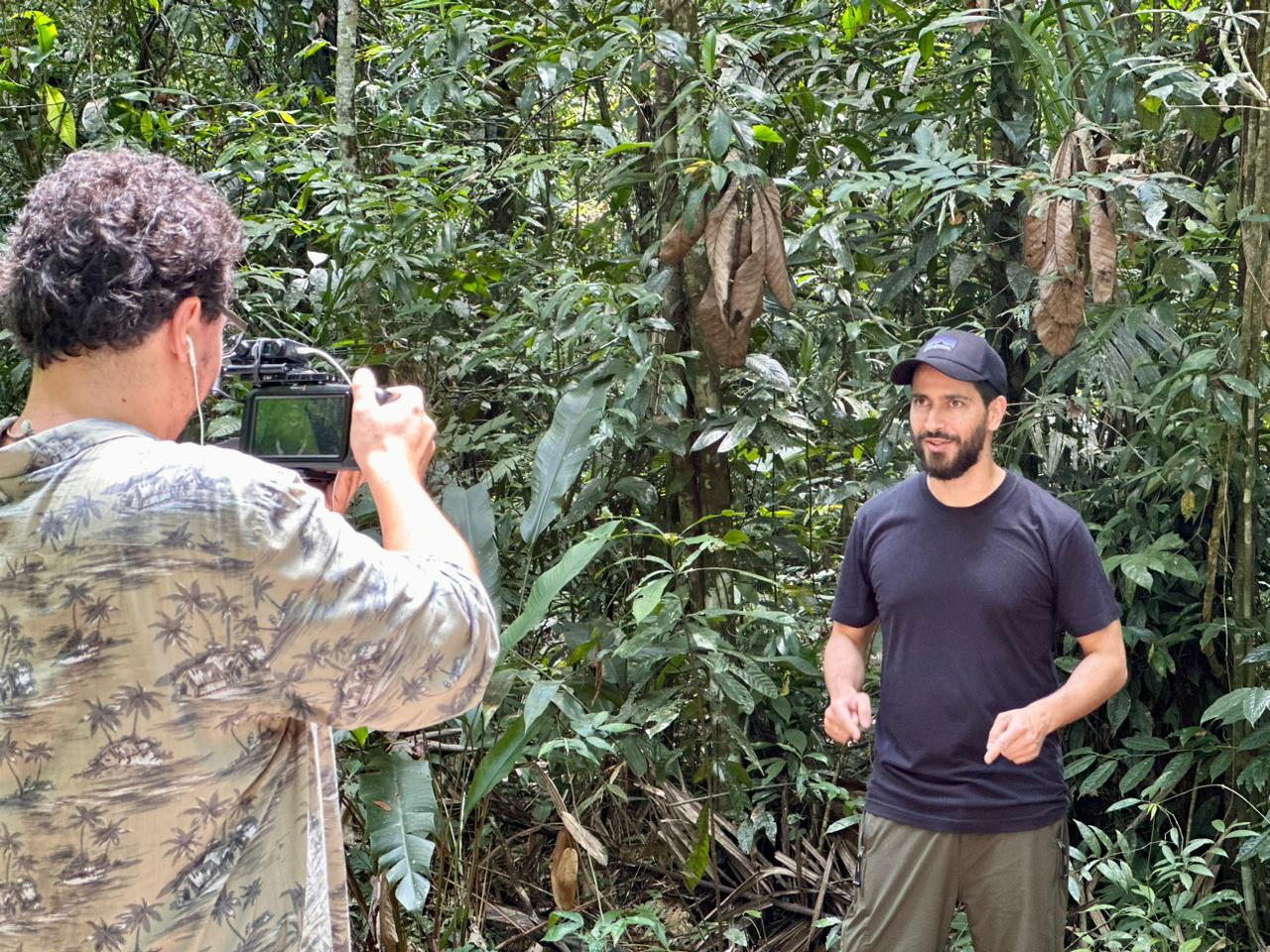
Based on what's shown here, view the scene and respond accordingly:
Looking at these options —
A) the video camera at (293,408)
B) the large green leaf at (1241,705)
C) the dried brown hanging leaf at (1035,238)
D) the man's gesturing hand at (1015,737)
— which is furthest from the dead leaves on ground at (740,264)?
the video camera at (293,408)

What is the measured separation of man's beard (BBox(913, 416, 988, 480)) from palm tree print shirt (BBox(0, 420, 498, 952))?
5.51 feet

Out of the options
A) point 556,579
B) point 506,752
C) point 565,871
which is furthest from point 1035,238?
point 565,871

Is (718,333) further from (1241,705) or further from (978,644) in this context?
(1241,705)

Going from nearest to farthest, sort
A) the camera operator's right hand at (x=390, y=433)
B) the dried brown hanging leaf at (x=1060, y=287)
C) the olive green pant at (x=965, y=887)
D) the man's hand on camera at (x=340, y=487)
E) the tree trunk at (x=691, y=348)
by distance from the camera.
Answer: the camera operator's right hand at (x=390, y=433) → the man's hand on camera at (x=340, y=487) → the olive green pant at (x=965, y=887) → the dried brown hanging leaf at (x=1060, y=287) → the tree trunk at (x=691, y=348)

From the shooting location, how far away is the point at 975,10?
3.65 m

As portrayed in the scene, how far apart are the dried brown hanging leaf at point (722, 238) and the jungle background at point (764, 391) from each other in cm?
2

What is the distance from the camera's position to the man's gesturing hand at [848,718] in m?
2.72

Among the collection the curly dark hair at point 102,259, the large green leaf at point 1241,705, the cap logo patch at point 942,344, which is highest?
the curly dark hair at point 102,259

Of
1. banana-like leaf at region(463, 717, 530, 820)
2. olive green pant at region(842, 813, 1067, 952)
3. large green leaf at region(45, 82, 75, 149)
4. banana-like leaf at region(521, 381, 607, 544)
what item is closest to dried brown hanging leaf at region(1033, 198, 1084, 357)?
banana-like leaf at region(521, 381, 607, 544)

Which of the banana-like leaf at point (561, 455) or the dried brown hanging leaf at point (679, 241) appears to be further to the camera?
the dried brown hanging leaf at point (679, 241)

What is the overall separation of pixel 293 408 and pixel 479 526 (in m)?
1.89

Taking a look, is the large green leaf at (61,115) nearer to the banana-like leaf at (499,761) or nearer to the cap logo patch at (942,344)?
the banana-like leaf at (499,761)

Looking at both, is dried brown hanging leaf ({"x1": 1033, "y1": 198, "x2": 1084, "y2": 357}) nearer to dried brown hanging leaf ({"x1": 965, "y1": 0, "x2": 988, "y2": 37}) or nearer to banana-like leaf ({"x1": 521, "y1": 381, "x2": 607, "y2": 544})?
dried brown hanging leaf ({"x1": 965, "y1": 0, "x2": 988, "y2": 37})

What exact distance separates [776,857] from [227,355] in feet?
9.16
